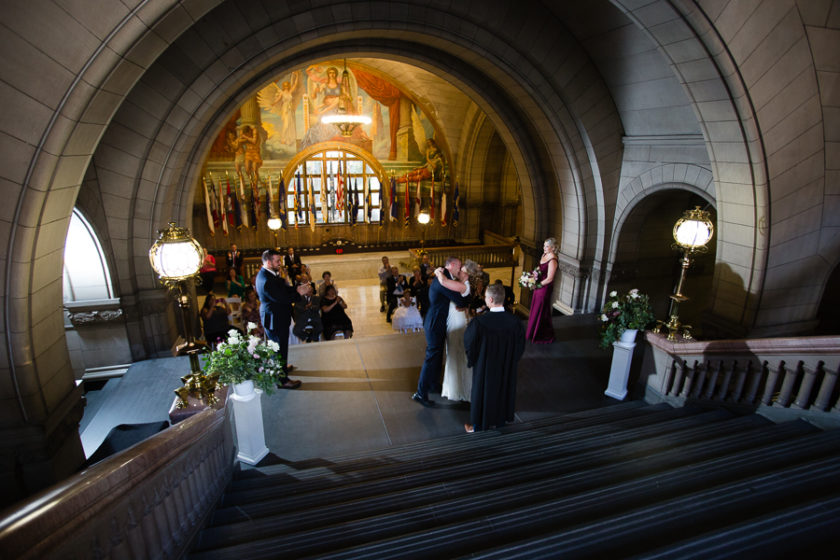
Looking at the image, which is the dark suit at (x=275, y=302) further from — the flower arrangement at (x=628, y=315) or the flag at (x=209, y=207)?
the flag at (x=209, y=207)

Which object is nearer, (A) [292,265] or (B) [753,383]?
(B) [753,383]

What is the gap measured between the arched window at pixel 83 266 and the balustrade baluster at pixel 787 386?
8481 mm

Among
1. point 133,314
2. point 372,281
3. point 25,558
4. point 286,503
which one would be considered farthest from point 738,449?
point 372,281

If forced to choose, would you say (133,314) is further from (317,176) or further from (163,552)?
(317,176)

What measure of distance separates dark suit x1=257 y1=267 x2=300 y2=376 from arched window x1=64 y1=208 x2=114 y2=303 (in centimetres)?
301

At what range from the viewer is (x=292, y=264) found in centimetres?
1273

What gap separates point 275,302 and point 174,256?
196 centimetres

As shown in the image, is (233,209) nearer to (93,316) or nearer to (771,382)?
(93,316)

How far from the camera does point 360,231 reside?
18406 millimetres

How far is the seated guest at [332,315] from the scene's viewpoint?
8094mm

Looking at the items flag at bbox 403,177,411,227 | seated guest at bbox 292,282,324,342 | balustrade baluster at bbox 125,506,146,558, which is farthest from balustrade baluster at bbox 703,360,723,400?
flag at bbox 403,177,411,227

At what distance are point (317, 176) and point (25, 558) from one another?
17.4 m

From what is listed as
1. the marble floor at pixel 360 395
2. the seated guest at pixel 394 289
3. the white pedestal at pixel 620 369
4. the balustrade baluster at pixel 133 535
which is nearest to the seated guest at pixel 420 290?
the seated guest at pixel 394 289

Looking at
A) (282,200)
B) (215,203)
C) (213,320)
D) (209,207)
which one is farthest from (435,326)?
(215,203)
